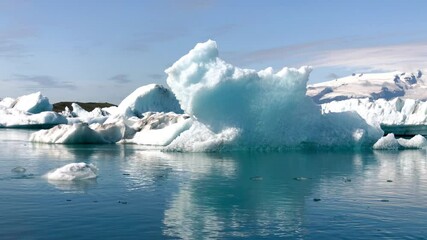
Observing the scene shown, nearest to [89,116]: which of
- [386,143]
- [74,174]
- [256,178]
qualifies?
[386,143]

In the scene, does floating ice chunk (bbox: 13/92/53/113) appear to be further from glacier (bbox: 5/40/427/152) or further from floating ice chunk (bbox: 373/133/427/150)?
floating ice chunk (bbox: 373/133/427/150)

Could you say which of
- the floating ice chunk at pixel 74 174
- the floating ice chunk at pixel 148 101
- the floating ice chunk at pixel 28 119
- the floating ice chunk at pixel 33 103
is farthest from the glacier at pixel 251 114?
the floating ice chunk at pixel 33 103

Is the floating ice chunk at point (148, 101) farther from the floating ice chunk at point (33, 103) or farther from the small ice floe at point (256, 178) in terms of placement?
the small ice floe at point (256, 178)

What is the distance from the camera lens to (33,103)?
76938 mm

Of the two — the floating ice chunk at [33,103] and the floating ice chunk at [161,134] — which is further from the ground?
the floating ice chunk at [33,103]

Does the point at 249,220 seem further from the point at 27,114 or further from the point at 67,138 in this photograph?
the point at 27,114

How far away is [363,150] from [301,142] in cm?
465

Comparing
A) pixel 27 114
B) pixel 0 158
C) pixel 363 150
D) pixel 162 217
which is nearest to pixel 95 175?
pixel 162 217

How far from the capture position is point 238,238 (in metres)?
8.98

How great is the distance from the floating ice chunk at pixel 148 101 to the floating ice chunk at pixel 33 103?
1405 centimetres

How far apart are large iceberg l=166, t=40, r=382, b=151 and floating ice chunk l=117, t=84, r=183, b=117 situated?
38.1 meters

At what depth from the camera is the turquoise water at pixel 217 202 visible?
955cm

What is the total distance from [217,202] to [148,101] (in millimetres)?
57845

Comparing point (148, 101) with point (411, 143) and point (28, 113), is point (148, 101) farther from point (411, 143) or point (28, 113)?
point (411, 143)
